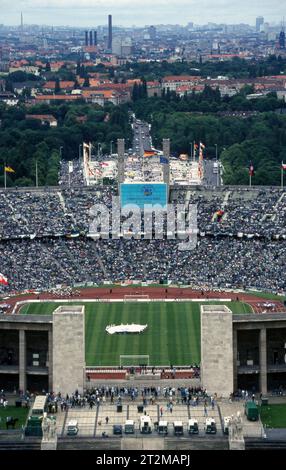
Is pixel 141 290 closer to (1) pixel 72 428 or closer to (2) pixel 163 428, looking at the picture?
(1) pixel 72 428

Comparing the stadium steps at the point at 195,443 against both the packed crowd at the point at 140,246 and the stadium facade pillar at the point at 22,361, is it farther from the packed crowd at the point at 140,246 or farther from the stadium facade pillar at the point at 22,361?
the packed crowd at the point at 140,246

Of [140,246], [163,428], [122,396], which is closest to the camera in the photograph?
[163,428]

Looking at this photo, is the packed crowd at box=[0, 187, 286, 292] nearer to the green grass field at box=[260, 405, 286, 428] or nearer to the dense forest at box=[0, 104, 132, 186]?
the green grass field at box=[260, 405, 286, 428]

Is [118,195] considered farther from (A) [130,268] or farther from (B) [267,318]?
(B) [267,318]

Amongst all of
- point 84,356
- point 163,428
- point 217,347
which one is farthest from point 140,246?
point 163,428

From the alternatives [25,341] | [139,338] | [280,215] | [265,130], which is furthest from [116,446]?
[265,130]

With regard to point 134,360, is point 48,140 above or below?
below

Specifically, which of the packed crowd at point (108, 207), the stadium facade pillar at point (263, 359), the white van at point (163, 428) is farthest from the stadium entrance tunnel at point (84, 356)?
the packed crowd at point (108, 207)
